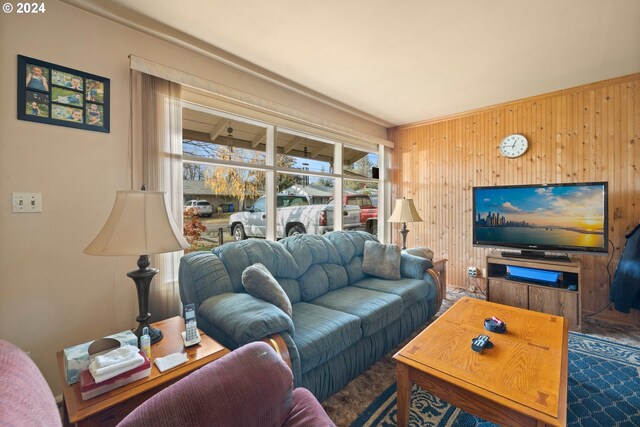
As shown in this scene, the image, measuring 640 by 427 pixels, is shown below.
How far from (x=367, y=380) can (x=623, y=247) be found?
10.0 ft

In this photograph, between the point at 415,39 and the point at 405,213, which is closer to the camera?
the point at 415,39

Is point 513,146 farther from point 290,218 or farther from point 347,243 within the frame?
point 290,218

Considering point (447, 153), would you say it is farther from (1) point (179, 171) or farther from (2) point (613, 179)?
(1) point (179, 171)

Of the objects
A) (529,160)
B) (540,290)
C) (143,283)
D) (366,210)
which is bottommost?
(540,290)

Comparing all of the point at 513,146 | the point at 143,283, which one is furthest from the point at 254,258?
the point at 513,146

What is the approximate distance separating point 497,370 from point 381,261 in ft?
5.34

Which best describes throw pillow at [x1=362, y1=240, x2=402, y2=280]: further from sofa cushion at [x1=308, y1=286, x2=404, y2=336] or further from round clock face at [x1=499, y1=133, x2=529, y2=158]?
round clock face at [x1=499, y1=133, x2=529, y2=158]

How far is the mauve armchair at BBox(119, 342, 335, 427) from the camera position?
80 centimetres

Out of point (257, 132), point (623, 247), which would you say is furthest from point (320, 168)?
point (623, 247)

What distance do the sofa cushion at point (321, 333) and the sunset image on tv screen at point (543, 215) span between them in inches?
94.5

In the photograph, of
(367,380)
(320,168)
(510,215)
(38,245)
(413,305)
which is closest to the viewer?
(38,245)

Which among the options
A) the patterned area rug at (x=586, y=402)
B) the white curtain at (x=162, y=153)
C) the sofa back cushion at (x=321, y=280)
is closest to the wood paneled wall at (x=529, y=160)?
the patterned area rug at (x=586, y=402)

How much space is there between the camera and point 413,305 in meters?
2.66

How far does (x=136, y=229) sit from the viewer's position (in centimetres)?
125
